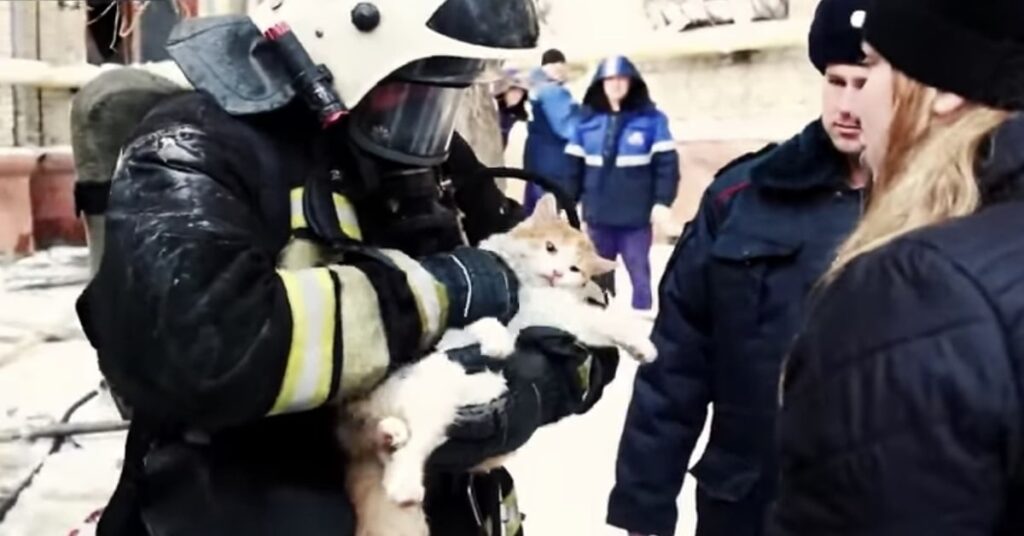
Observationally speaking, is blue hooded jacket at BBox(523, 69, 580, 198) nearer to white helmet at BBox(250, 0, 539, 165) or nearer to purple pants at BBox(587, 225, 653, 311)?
purple pants at BBox(587, 225, 653, 311)

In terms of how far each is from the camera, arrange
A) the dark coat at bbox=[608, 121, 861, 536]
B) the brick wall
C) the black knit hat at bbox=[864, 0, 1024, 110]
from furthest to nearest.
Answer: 1. the brick wall
2. the dark coat at bbox=[608, 121, 861, 536]
3. the black knit hat at bbox=[864, 0, 1024, 110]

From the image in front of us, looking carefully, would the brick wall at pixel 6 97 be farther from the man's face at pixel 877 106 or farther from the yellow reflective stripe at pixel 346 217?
the man's face at pixel 877 106

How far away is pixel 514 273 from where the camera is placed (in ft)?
6.12

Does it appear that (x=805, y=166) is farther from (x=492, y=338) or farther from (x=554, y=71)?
(x=554, y=71)

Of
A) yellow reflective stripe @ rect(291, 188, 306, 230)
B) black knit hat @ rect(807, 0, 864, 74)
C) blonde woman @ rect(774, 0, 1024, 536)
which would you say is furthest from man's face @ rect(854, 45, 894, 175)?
black knit hat @ rect(807, 0, 864, 74)

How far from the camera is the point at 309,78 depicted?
1.70m

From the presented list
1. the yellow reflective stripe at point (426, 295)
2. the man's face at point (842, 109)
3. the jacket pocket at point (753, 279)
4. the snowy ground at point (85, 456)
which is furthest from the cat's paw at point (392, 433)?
the snowy ground at point (85, 456)

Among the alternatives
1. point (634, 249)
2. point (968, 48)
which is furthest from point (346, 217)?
point (634, 249)

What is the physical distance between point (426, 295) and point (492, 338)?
13 centimetres

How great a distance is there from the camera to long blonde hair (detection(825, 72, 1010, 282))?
1122mm

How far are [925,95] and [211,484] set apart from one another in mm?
945

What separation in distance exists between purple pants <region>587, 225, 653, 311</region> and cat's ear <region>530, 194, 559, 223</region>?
4.42 meters

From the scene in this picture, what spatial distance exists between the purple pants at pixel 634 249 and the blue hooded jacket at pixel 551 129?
37 cm

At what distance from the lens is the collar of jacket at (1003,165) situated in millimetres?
1109
